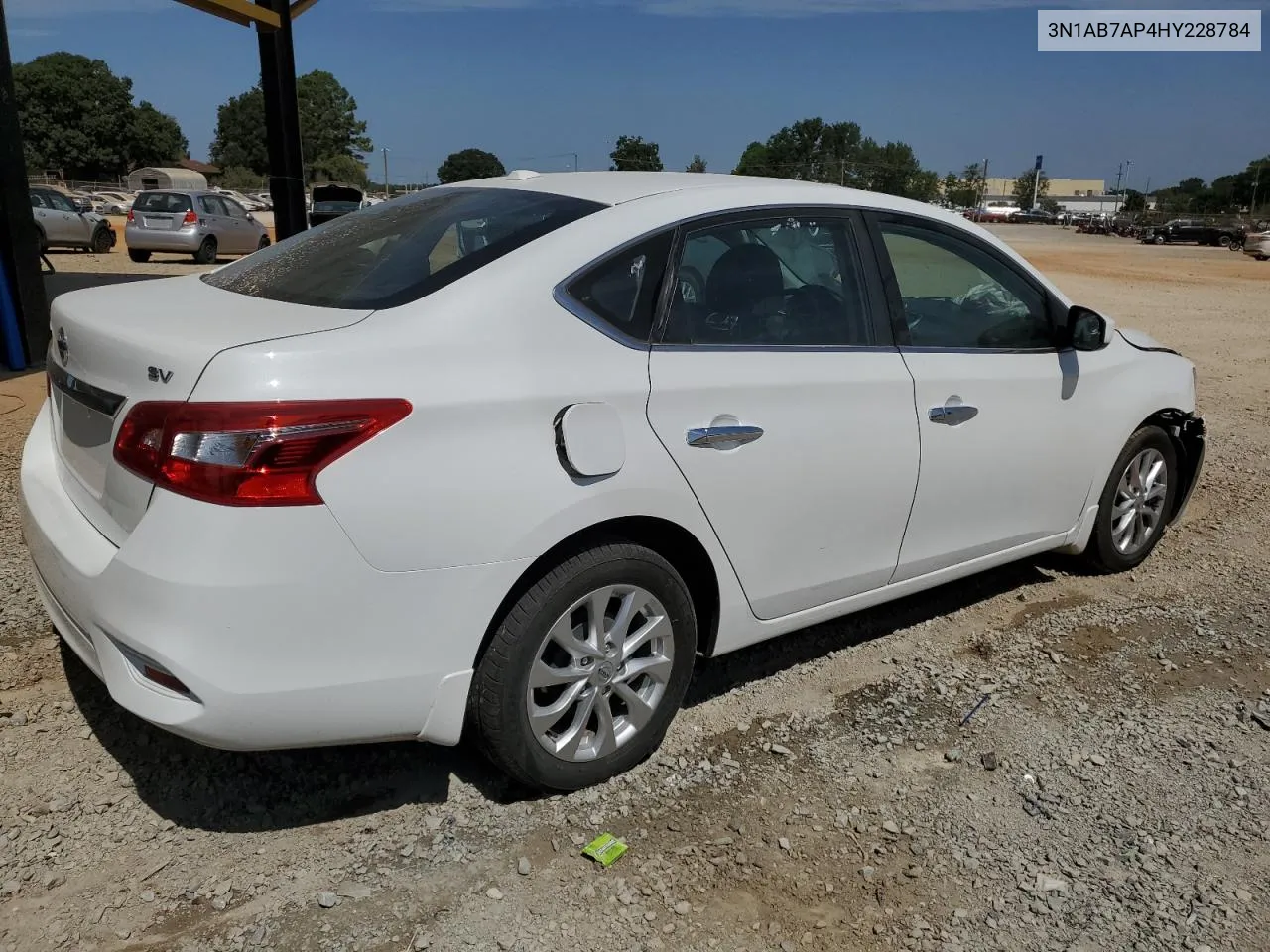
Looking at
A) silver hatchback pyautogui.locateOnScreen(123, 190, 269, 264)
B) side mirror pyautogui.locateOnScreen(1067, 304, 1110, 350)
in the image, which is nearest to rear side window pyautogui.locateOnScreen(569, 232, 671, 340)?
side mirror pyautogui.locateOnScreen(1067, 304, 1110, 350)

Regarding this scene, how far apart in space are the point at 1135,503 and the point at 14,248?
27.5 feet

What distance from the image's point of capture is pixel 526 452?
8.50 ft

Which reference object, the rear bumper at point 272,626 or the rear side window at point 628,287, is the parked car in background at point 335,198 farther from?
the rear bumper at point 272,626

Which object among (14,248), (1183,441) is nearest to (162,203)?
(14,248)

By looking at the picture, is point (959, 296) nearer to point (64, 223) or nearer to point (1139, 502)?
point (1139, 502)

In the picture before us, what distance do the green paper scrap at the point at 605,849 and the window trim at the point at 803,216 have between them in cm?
136

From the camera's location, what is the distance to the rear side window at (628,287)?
9.36 feet

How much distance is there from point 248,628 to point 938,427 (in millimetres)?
2352

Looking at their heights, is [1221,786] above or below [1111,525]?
below

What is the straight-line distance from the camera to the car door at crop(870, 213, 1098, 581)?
362 centimetres

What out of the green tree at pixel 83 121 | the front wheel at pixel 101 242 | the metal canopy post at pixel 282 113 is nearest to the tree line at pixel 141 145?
the green tree at pixel 83 121

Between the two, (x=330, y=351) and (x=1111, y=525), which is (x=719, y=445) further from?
(x=1111, y=525)

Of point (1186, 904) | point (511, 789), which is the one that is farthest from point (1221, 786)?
point (511, 789)

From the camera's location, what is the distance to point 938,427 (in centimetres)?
360
